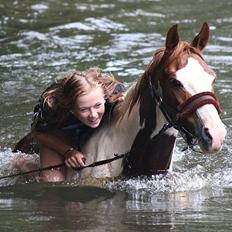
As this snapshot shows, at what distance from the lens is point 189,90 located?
4.22 m

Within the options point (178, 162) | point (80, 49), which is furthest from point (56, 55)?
point (178, 162)

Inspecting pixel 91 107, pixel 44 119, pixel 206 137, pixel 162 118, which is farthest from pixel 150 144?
pixel 44 119

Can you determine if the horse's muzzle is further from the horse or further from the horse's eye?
the horse's eye

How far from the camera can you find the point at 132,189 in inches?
193

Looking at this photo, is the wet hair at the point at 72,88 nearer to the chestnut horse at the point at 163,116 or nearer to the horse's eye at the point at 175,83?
the chestnut horse at the point at 163,116

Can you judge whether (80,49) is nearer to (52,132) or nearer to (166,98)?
(52,132)

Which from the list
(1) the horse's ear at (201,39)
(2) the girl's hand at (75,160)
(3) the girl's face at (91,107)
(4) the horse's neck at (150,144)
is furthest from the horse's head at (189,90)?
(2) the girl's hand at (75,160)

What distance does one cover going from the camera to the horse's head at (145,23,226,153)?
13.4 ft

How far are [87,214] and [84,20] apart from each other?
908 centimetres

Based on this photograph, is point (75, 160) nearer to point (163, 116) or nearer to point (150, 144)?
point (150, 144)

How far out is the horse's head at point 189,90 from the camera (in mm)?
4093

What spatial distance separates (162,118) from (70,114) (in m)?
0.75

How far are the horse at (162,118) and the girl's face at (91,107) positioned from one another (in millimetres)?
138

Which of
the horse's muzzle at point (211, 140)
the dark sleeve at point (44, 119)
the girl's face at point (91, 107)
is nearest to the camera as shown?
the horse's muzzle at point (211, 140)
